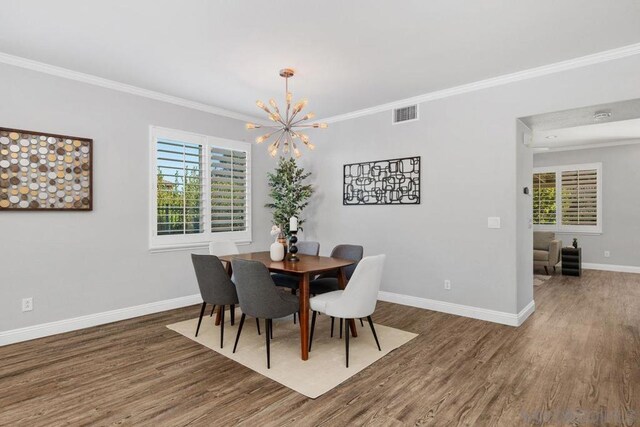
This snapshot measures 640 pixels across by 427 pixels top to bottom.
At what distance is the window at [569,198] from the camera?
24.4 feet

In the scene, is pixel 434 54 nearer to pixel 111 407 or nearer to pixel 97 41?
pixel 97 41

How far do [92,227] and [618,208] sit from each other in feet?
30.4

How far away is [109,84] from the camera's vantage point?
397cm

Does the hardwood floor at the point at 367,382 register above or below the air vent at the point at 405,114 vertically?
below

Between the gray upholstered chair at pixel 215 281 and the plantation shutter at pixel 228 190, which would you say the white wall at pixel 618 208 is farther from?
the gray upholstered chair at pixel 215 281

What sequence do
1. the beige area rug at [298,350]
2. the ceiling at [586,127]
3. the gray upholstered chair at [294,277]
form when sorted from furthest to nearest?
the gray upholstered chair at [294,277], the ceiling at [586,127], the beige area rug at [298,350]

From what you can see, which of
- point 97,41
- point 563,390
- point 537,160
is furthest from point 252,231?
point 537,160

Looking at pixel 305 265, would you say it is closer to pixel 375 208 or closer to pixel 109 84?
pixel 375 208

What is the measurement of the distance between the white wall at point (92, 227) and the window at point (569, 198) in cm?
768

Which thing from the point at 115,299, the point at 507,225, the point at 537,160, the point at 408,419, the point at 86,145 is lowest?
the point at 408,419

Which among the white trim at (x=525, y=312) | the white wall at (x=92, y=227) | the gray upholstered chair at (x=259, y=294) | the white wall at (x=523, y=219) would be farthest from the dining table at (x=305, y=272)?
the white wall at (x=523, y=219)

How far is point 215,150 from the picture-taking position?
5.00 m

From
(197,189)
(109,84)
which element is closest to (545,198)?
(197,189)

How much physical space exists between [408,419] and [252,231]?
3806 millimetres
